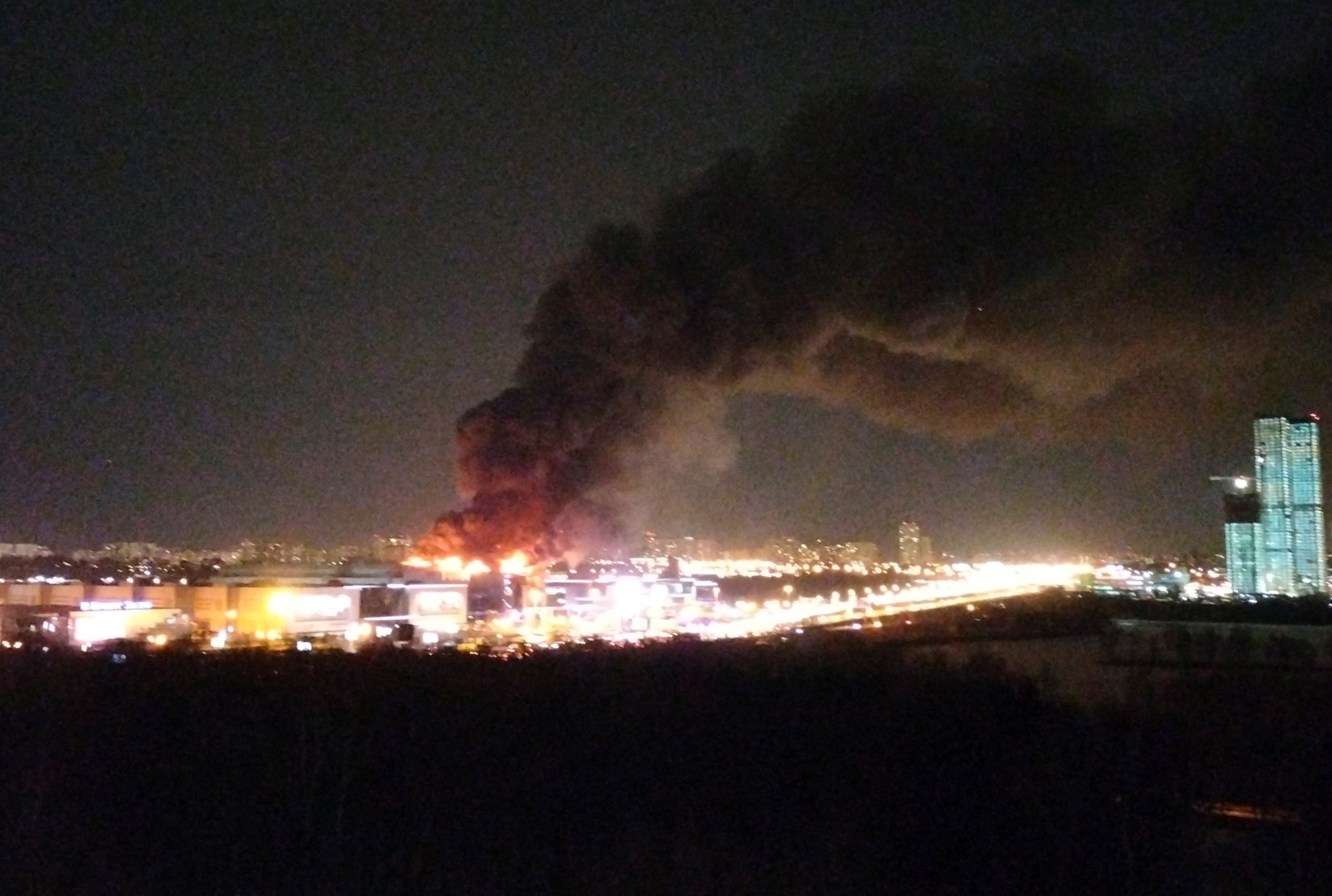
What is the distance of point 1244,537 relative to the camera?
42406 mm

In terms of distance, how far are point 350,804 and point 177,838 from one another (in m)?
1.37

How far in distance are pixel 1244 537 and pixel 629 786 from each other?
36733 millimetres

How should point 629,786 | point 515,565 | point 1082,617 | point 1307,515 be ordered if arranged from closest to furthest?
point 629,786, point 1082,617, point 515,565, point 1307,515

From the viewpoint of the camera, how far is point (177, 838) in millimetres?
10047

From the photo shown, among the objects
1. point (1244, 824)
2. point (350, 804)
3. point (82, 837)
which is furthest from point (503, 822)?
point (1244, 824)

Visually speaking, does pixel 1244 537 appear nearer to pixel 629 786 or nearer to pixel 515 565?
pixel 515 565

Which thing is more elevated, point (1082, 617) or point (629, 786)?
point (1082, 617)

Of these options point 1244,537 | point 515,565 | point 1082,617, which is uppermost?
point 1244,537

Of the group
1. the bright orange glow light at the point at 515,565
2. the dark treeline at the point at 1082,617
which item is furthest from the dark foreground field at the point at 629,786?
the bright orange glow light at the point at 515,565

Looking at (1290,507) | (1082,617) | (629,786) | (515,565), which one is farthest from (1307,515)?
(629,786)

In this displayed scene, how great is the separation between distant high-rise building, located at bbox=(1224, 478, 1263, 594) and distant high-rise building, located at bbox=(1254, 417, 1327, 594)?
6.6 inches

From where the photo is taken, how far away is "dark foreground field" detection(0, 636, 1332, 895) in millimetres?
9586

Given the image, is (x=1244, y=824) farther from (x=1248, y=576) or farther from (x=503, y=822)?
(x=1248, y=576)

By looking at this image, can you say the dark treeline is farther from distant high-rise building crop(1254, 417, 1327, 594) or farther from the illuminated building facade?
the illuminated building facade
